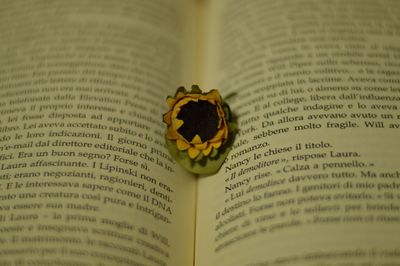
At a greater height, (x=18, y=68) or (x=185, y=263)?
(x=18, y=68)

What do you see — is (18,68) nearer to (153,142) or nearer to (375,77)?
(153,142)

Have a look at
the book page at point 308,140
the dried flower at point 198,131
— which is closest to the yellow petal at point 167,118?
the dried flower at point 198,131

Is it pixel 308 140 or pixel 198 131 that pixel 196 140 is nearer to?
pixel 198 131

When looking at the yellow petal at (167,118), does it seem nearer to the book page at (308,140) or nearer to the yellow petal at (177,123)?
the yellow petal at (177,123)

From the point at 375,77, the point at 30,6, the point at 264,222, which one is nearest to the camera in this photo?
the point at 264,222

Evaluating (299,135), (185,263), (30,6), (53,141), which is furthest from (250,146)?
(30,6)

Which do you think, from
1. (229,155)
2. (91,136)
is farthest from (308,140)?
(91,136)
